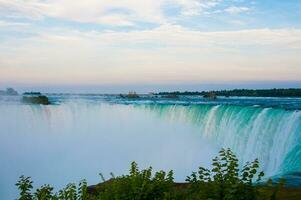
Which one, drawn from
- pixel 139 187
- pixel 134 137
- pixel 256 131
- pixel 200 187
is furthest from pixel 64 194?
pixel 134 137

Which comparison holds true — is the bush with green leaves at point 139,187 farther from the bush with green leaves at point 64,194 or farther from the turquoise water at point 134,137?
the turquoise water at point 134,137

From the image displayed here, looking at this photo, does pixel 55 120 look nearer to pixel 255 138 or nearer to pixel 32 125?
pixel 32 125

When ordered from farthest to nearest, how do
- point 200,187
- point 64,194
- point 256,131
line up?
1. point 256,131
2. point 64,194
3. point 200,187

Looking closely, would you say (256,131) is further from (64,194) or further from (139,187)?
(139,187)

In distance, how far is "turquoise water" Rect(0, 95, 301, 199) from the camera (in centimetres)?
2542

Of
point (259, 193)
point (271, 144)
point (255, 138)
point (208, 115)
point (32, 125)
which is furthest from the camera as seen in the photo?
point (32, 125)

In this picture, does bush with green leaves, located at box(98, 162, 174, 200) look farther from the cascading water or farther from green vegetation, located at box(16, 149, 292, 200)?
the cascading water

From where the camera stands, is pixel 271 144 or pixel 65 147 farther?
pixel 65 147

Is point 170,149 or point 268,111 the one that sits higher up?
point 268,111

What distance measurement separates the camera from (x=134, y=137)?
41.3m

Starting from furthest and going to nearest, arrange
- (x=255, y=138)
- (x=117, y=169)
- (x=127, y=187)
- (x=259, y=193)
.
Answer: (x=117, y=169) → (x=255, y=138) → (x=127, y=187) → (x=259, y=193)

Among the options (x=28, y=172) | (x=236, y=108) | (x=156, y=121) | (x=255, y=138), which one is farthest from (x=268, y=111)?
(x=28, y=172)

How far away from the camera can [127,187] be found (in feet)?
26.6

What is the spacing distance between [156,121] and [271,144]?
16.2 metres
